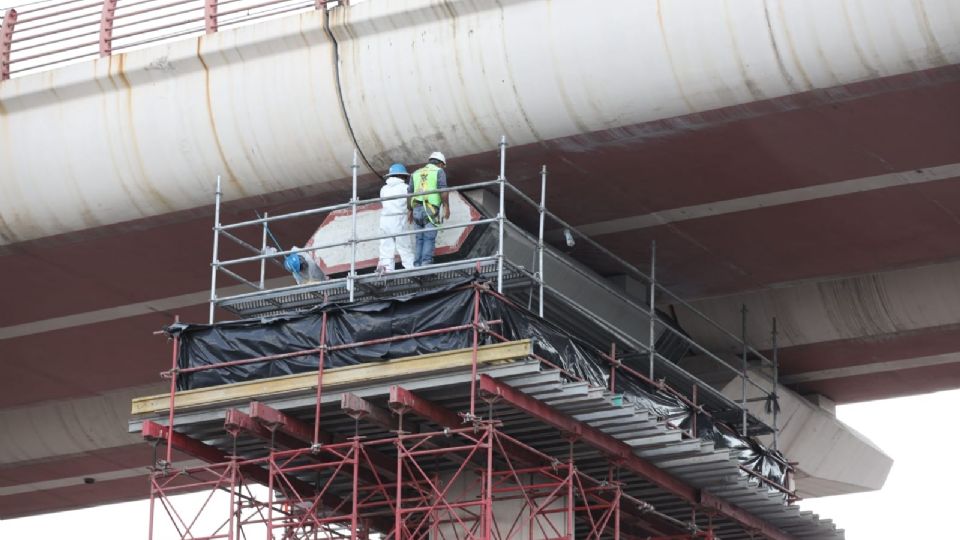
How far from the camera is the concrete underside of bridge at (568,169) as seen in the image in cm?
2686

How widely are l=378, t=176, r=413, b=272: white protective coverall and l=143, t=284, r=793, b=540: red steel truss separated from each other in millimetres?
1912

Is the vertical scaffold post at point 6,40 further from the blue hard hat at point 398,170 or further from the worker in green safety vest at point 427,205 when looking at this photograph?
the worker in green safety vest at point 427,205

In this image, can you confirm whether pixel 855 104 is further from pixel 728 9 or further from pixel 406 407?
pixel 406 407

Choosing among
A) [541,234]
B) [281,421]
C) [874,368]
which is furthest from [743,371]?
[281,421]

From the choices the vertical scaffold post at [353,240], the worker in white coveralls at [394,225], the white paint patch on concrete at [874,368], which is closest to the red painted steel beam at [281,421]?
the vertical scaffold post at [353,240]

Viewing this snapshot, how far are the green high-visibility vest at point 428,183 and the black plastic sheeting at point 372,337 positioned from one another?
1.93m

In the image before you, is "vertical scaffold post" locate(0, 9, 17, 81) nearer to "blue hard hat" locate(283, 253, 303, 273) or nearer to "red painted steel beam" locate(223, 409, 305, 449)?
"blue hard hat" locate(283, 253, 303, 273)

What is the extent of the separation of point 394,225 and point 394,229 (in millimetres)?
63

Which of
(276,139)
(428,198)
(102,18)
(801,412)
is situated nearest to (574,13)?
(428,198)

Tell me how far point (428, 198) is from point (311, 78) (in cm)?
295

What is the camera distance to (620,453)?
90.3ft

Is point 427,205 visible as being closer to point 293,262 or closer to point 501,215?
point 501,215

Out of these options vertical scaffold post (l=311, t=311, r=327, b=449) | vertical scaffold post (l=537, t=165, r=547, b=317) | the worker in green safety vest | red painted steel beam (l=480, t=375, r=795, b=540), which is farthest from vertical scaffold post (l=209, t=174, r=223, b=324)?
red painted steel beam (l=480, t=375, r=795, b=540)

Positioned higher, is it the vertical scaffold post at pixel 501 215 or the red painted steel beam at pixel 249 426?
the vertical scaffold post at pixel 501 215
